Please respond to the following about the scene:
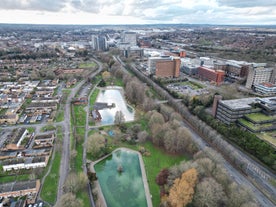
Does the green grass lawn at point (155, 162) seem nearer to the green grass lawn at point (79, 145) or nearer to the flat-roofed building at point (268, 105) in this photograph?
the green grass lawn at point (79, 145)

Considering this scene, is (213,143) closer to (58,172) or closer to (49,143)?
(58,172)

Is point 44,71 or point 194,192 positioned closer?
point 194,192

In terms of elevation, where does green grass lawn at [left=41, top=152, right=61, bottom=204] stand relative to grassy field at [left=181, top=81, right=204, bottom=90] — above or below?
below

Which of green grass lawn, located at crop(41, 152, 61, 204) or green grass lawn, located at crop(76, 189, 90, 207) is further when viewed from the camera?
green grass lawn, located at crop(41, 152, 61, 204)

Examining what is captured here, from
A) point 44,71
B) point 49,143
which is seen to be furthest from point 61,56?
point 49,143

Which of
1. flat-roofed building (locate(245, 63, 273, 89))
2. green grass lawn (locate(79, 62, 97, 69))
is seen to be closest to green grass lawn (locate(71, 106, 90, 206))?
green grass lawn (locate(79, 62, 97, 69))

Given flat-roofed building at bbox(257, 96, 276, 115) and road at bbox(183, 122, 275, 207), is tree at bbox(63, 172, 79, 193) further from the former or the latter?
flat-roofed building at bbox(257, 96, 276, 115)

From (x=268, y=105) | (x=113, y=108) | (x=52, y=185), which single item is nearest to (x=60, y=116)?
(x=113, y=108)

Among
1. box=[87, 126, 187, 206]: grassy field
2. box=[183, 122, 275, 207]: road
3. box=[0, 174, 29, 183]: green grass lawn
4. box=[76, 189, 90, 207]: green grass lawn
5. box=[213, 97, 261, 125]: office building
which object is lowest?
box=[87, 126, 187, 206]: grassy field
